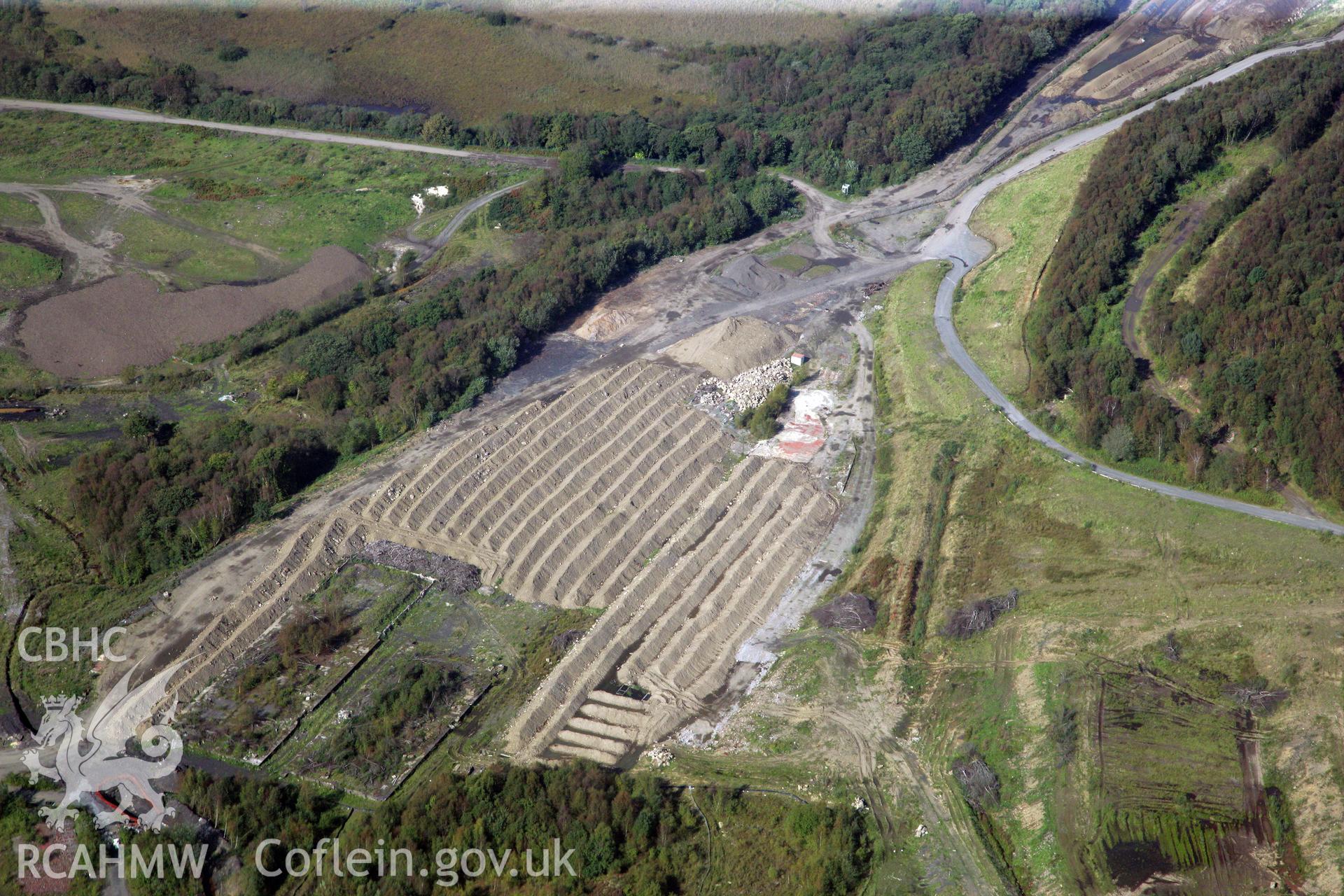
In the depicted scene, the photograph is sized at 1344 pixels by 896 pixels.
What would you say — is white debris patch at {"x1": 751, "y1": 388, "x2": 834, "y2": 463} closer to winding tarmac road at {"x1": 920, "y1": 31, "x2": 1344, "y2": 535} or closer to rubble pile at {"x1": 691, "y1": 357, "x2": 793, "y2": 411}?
rubble pile at {"x1": 691, "y1": 357, "x2": 793, "y2": 411}


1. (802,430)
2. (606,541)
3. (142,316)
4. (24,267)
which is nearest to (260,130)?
(24,267)

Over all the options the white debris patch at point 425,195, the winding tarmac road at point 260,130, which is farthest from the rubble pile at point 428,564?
the winding tarmac road at point 260,130

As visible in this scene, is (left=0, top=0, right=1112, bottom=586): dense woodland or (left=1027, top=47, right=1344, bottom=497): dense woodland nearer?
(left=1027, top=47, right=1344, bottom=497): dense woodland

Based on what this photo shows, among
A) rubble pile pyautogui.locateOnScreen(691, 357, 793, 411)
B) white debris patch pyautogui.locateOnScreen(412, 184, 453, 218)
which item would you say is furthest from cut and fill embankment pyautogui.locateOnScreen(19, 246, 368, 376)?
rubble pile pyautogui.locateOnScreen(691, 357, 793, 411)

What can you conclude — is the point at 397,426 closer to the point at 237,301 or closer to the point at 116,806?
the point at 237,301

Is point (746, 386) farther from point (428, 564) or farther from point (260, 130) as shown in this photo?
point (260, 130)
